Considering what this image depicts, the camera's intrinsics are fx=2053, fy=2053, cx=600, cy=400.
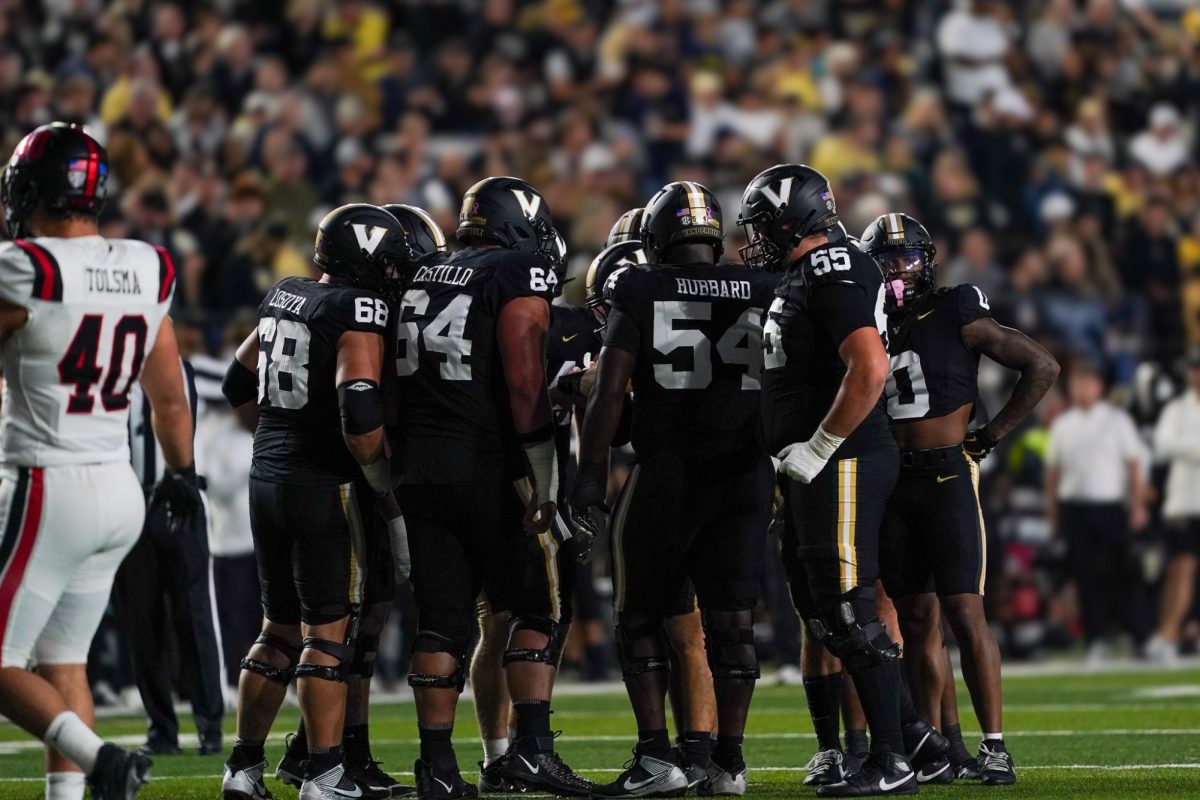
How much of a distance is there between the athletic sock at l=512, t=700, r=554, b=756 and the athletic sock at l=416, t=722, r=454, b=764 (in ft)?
1.01

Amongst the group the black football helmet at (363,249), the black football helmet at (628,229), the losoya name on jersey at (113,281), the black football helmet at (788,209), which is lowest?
the losoya name on jersey at (113,281)

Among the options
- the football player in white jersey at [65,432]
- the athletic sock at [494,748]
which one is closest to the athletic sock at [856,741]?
the athletic sock at [494,748]

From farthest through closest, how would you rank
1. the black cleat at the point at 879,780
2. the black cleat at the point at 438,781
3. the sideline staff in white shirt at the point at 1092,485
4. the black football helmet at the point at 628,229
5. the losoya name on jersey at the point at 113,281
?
1. the sideline staff in white shirt at the point at 1092,485
2. the black football helmet at the point at 628,229
3. the black cleat at the point at 438,781
4. the black cleat at the point at 879,780
5. the losoya name on jersey at the point at 113,281

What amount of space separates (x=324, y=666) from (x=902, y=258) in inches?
110

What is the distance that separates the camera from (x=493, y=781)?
7562mm

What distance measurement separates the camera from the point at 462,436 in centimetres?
717

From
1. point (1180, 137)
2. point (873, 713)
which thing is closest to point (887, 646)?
point (873, 713)

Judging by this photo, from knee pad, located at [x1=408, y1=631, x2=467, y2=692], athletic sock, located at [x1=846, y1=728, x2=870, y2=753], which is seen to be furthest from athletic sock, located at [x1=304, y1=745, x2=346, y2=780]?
athletic sock, located at [x1=846, y1=728, x2=870, y2=753]

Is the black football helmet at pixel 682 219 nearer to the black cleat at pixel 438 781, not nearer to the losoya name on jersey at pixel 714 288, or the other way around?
the losoya name on jersey at pixel 714 288

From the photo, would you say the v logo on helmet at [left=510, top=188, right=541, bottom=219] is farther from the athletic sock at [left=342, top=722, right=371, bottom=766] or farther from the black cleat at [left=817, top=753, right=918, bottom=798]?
the black cleat at [left=817, top=753, right=918, bottom=798]

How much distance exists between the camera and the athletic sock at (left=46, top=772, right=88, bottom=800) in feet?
19.3

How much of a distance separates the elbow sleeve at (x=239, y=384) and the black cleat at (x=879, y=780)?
2.63m

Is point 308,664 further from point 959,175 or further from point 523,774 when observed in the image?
point 959,175

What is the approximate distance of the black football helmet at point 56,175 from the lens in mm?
5941
